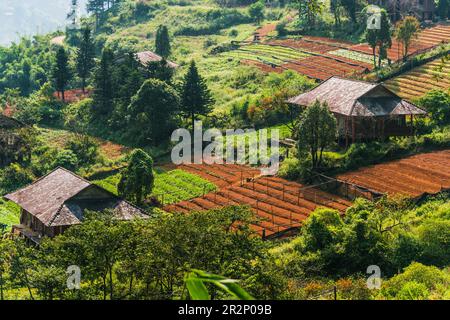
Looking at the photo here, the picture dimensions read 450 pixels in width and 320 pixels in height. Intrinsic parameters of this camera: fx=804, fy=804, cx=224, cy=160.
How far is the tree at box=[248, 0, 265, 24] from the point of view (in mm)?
79000

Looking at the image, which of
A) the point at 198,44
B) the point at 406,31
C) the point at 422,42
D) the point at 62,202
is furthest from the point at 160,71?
the point at 62,202

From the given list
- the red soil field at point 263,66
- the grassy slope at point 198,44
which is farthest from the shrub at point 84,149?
the red soil field at point 263,66

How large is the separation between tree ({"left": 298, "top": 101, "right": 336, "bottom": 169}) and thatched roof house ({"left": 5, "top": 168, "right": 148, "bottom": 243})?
1102 centimetres

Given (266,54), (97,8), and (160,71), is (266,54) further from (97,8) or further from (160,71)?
(97,8)

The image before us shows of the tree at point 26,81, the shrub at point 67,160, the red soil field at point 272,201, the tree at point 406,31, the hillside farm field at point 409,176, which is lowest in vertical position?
the tree at point 26,81

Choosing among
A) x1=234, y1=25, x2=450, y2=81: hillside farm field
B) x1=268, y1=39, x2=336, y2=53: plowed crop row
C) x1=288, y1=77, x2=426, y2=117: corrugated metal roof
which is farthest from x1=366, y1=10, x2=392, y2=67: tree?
x1=288, y1=77, x2=426, y2=117: corrugated metal roof

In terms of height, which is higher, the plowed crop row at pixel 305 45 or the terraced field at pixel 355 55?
the terraced field at pixel 355 55

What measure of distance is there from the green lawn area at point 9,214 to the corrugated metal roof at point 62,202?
4.20 m

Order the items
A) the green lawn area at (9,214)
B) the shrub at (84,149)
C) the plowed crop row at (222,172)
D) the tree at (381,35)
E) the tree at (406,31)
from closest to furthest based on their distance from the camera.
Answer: the green lawn area at (9,214)
the plowed crop row at (222,172)
the shrub at (84,149)
the tree at (381,35)
the tree at (406,31)

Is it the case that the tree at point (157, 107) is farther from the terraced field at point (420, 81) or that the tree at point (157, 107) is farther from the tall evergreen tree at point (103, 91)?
the terraced field at point (420, 81)

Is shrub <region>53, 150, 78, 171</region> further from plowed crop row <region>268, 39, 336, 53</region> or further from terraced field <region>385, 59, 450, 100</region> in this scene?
plowed crop row <region>268, 39, 336, 53</region>

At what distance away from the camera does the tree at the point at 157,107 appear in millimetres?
48906

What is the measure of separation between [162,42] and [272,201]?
34.3 m
